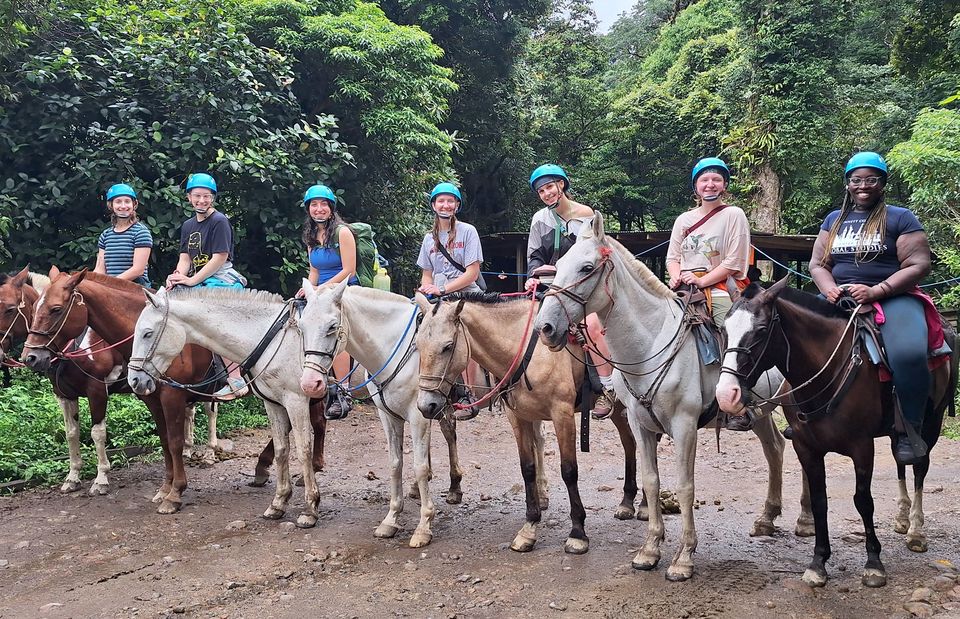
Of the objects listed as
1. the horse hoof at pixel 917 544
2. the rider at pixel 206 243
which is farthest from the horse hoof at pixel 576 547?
the rider at pixel 206 243

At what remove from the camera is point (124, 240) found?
24.1 ft

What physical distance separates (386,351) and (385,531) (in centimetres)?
140

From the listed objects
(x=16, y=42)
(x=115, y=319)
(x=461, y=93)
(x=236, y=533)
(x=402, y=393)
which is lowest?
(x=236, y=533)

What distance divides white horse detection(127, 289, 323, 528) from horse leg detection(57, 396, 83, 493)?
5.62ft

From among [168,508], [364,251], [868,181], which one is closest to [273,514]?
[168,508]

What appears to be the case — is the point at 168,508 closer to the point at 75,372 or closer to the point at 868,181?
the point at 75,372

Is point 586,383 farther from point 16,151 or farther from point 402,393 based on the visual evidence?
point 16,151

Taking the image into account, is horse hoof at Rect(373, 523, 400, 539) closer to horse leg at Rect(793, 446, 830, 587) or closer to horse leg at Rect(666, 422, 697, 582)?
horse leg at Rect(666, 422, 697, 582)

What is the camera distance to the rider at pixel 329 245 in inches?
254

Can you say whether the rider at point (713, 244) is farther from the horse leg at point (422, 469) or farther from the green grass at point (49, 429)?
the green grass at point (49, 429)

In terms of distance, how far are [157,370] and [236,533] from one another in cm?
146

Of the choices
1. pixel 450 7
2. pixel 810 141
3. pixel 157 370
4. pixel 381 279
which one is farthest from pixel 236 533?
pixel 810 141

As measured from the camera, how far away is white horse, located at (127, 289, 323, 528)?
5824 millimetres

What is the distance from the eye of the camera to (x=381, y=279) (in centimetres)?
775
